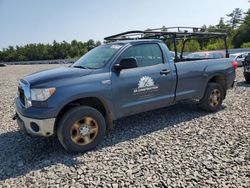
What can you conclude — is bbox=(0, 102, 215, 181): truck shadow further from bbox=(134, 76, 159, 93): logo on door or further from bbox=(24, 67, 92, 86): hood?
bbox=(24, 67, 92, 86): hood

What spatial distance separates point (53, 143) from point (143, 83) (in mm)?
2072

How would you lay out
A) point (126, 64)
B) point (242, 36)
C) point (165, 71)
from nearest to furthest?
point (126, 64) → point (165, 71) → point (242, 36)

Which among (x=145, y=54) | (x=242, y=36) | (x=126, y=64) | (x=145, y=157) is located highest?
(x=242, y=36)

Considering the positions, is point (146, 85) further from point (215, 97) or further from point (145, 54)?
point (215, 97)

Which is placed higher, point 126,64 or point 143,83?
point 126,64

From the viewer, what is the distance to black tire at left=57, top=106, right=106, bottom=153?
4.07 meters

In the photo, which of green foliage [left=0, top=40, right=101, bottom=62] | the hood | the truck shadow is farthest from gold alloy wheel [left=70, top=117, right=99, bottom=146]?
green foliage [left=0, top=40, right=101, bottom=62]

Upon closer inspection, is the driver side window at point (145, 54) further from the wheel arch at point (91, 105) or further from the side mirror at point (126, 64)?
the wheel arch at point (91, 105)

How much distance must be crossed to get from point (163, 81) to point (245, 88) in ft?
19.3

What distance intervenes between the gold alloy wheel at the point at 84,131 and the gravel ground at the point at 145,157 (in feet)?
0.78

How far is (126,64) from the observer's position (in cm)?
453

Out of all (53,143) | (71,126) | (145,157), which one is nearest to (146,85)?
(145,157)

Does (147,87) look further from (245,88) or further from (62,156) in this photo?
(245,88)

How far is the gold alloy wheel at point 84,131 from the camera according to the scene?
4211 millimetres
